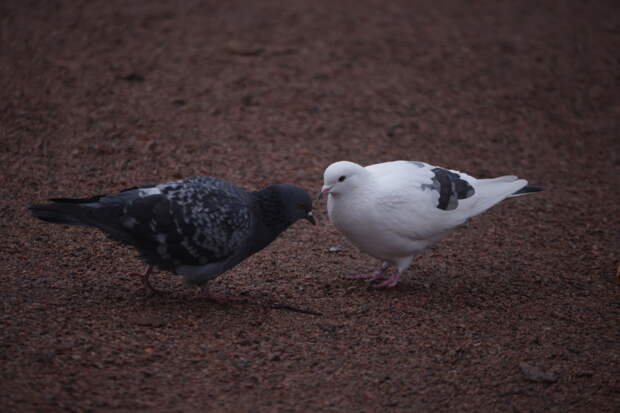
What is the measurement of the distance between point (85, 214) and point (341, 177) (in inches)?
70.1

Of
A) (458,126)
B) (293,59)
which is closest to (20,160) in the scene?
(293,59)

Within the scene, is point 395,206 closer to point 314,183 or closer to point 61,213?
point 314,183

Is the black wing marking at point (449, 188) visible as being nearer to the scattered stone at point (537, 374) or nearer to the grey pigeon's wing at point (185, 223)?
the scattered stone at point (537, 374)

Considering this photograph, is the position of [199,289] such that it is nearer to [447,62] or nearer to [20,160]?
[20,160]

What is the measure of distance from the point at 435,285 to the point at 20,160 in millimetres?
4284

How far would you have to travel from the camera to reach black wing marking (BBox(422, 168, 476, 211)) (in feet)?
16.6

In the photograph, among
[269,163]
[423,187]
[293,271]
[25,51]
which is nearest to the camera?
[423,187]

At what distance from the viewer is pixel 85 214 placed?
4.34 meters

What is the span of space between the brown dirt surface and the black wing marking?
68 cm

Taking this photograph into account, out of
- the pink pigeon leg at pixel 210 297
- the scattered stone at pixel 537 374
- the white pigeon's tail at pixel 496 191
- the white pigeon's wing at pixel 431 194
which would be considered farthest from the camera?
the white pigeon's tail at pixel 496 191

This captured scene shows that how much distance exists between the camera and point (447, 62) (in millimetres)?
9484

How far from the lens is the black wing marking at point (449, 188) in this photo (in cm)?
505

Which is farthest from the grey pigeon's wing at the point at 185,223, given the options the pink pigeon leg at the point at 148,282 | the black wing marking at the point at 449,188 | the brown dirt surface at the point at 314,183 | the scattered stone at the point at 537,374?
the scattered stone at the point at 537,374

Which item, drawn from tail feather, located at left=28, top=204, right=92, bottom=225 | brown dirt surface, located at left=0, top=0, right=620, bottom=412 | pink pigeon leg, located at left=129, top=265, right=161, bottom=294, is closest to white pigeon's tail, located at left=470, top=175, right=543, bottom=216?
brown dirt surface, located at left=0, top=0, right=620, bottom=412
